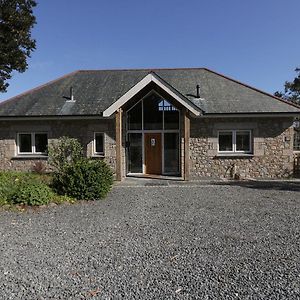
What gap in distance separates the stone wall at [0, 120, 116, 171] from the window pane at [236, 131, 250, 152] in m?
6.13

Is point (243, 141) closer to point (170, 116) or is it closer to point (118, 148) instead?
point (170, 116)

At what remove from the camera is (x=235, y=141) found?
53.1 feet

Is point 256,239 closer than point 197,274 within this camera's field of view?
No

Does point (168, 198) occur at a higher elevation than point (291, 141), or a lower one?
lower

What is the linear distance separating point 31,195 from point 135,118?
→ 28.5ft

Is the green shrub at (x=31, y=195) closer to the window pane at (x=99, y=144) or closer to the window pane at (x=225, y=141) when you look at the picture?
the window pane at (x=99, y=144)

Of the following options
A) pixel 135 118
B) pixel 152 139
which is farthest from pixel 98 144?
pixel 152 139

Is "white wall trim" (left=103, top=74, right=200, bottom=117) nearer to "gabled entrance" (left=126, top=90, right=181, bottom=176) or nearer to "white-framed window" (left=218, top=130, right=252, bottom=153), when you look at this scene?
"gabled entrance" (left=126, top=90, right=181, bottom=176)

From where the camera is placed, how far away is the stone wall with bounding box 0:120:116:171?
16.4m

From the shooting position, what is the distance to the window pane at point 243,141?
16170 millimetres

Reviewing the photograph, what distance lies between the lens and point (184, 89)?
1784 centimetres

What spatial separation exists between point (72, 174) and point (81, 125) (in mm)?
6650

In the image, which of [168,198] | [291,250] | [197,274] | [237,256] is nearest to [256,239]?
[291,250]

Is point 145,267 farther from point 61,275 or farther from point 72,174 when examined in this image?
point 72,174
